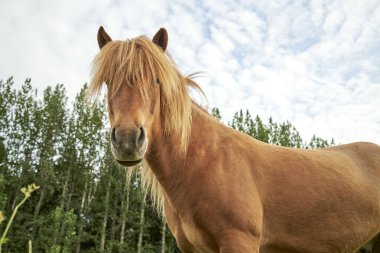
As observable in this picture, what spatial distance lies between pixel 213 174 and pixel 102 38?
195 cm

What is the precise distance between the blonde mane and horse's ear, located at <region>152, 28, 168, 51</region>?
133 millimetres

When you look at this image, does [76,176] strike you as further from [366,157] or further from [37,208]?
[366,157]

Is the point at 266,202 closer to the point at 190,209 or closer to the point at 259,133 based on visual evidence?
the point at 190,209

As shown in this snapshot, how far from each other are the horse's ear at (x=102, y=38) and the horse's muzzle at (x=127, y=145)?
1.49 meters

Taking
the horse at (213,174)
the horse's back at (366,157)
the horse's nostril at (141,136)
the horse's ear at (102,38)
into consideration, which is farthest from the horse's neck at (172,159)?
the horse's back at (366,157)

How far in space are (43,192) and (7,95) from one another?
1020cm

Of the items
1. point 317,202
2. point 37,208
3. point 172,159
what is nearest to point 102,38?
point 172,159

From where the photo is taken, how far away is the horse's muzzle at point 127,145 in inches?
104

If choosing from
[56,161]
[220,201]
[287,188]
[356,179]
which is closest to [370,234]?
[356,179]

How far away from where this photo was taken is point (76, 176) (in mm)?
34031

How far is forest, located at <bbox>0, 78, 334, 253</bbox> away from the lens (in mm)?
30672

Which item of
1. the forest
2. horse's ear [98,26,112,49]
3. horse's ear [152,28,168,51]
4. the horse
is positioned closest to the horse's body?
the horse

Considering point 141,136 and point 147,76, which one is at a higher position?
point 147,76

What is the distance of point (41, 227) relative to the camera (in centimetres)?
2822
